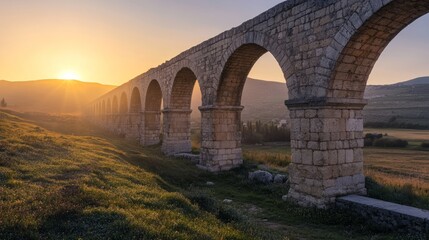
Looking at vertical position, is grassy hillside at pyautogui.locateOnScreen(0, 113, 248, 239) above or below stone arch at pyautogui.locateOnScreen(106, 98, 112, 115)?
below

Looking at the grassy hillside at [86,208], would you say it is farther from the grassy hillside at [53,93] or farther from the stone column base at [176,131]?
the grassy hillside at [53,93]

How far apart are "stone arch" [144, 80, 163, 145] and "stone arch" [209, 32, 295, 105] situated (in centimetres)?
1156

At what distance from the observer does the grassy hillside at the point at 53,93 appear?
116438mm

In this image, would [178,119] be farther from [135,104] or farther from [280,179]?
[135,104]

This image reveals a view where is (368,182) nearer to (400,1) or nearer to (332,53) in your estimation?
(332,53)

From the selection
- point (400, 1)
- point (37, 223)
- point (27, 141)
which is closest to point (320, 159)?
point (400, 1)

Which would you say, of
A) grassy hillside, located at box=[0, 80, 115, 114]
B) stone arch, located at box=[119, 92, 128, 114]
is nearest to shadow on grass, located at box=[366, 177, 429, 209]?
stone arch, located at box=[119, 92, 128, 114]

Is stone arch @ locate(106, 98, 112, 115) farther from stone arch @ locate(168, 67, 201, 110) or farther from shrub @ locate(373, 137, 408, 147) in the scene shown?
shrub @ locate(373, 137, 408, 147)

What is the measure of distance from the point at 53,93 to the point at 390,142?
131030 mm

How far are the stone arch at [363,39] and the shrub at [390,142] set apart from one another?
22100mm

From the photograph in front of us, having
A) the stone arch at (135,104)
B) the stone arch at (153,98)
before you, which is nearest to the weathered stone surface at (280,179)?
the stone arch at (153,98)

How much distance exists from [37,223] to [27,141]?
371 inches

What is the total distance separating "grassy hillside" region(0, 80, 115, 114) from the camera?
116438 mm

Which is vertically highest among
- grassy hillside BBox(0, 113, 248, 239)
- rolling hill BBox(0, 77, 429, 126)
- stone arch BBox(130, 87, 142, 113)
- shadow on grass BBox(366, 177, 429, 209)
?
rolling hill BBox(0, 77, 429, 126)
